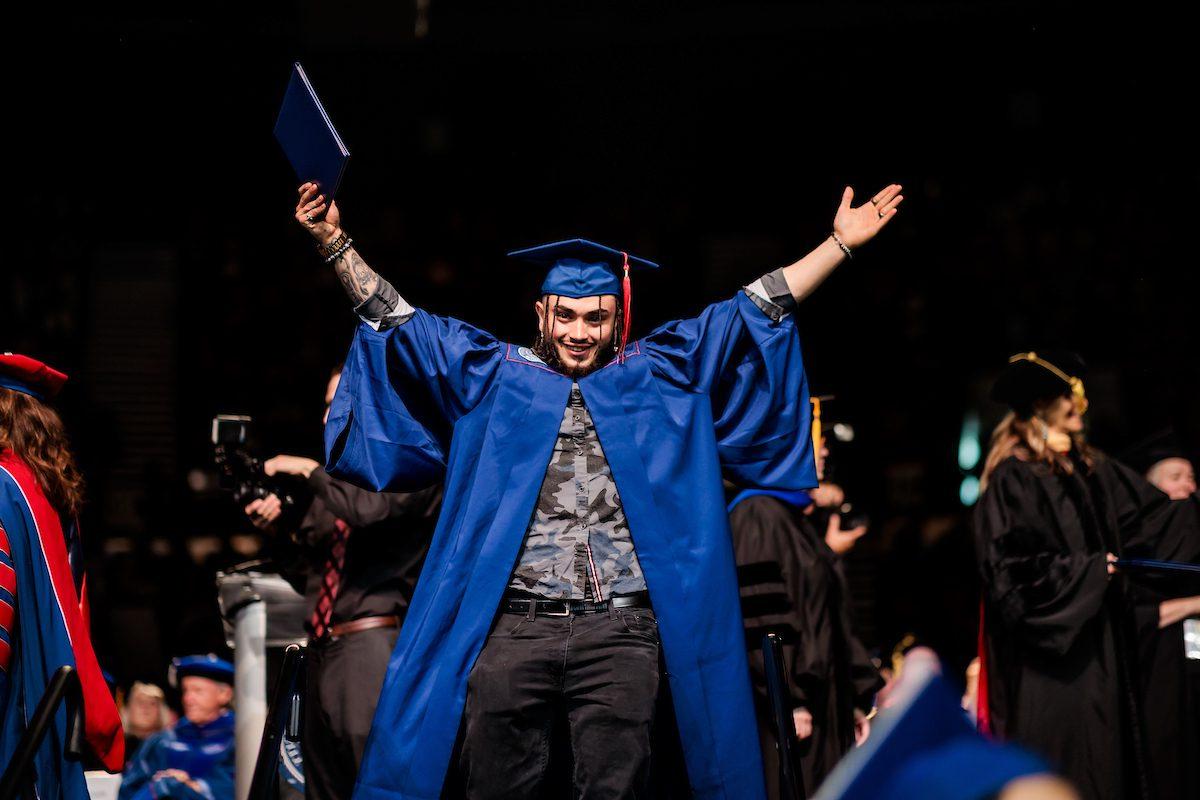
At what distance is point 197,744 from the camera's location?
19.4ft

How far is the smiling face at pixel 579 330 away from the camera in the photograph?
11.9 feet

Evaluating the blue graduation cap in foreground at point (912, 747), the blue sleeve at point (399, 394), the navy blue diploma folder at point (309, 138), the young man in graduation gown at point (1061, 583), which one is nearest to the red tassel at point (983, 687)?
the young man in graduation gown at point (1061, 583)

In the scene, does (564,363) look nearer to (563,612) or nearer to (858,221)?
(563,612)

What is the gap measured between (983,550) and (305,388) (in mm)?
5503

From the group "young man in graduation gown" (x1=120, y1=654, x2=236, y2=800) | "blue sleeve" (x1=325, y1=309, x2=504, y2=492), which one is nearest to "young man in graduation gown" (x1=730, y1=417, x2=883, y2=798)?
"blue sleeve" (x1=325, y1=309, x2=504, y2=492)

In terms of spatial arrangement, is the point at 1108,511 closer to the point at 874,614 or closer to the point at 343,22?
the point at 874,614

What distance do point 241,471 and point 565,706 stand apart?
202 cm

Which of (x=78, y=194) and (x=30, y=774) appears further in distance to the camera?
(x=78, y=194)

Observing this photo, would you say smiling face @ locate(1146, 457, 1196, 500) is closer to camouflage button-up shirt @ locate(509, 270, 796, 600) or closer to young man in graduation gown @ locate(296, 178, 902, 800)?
young man in graduation gown @ locate(296, 178, 902, 800)

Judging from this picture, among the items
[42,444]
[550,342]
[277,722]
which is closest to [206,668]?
[42,444]

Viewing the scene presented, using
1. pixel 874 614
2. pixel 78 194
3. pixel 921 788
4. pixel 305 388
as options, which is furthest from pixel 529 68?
pixel 921 788

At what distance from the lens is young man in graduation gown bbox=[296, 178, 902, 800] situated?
130 inches

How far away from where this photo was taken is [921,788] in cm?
142

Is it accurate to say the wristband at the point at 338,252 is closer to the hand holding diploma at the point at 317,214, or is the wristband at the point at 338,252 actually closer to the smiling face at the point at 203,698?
the hand holding diploma at the point at 317,214
